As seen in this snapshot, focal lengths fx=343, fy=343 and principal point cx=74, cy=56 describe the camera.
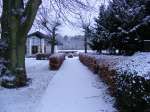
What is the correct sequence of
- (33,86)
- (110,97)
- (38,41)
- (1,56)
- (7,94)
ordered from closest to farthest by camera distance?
(110,97) → (7,94) → (33,86) → (1,56) → (38,41)

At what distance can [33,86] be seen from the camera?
1590 centimetres

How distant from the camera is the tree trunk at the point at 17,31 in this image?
51.8 ft

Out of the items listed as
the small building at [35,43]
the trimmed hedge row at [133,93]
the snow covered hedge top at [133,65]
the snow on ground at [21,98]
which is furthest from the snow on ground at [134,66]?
the small building at [35,43]

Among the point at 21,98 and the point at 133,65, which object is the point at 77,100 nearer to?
the point at 21,98

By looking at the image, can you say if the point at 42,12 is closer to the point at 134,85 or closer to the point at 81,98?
the point at 81,98

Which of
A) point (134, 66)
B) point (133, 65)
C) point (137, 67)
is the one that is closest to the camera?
point (137, 67)

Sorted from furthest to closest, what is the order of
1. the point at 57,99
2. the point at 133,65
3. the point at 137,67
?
the point at 57,99 → the point at 133,65 → the point at 137,67

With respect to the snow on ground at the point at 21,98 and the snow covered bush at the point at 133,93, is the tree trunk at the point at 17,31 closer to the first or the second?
the snow on ground at the point at 21,98

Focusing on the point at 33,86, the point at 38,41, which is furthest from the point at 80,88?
the point at 38,41

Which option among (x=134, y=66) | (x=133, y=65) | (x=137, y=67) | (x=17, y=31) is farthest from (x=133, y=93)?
(x=17, y=31)

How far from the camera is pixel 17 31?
16016mm

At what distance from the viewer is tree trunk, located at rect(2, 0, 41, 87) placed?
51.8 ft

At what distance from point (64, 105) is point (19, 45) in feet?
20.9

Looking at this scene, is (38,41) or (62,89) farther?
(38,41)
